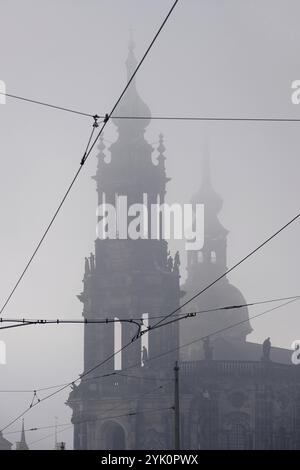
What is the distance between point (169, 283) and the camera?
77375 millimetres

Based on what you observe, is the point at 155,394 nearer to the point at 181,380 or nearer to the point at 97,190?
the point at 181,380

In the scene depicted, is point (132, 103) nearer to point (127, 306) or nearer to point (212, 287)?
point (127, 306)

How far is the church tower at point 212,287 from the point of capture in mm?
96500

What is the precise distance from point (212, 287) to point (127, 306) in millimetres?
24888

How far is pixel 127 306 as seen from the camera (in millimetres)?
76500

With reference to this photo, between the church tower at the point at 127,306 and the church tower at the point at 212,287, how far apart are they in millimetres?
16590

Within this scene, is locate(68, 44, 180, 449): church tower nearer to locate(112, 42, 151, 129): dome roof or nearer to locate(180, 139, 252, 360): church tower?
locate(112, 42, 151, 129): dome roof

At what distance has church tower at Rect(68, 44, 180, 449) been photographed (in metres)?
75.1

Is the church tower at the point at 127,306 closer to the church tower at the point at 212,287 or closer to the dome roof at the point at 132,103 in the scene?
the dome roof at the point at 132,103

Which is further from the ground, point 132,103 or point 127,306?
point 132,103
